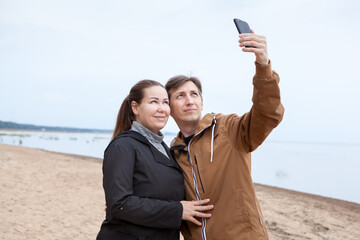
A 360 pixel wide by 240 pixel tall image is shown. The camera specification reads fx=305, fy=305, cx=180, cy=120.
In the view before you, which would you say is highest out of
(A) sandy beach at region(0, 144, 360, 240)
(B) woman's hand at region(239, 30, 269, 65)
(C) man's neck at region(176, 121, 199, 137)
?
(B) woman's hand at region(239, 30, 269, 65)

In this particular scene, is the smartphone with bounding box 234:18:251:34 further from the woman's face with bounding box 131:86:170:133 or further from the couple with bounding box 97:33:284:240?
the woman's face with bounding box 131:86:170:133

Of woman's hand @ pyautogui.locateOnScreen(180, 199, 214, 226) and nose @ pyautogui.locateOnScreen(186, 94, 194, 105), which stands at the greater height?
nose @ pyautogui.locateOnScreen(186, 94, 194, 105)

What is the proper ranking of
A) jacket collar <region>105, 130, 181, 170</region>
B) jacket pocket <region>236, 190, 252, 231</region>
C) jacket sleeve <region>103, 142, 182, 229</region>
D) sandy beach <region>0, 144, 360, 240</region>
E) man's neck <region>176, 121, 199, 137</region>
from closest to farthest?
jacket sleeve <region>103, 142, 182, 229</region>
jacket pocket <region>236, 190, 252, 231</region>
jacket collar <region>105, 130, 181, 170</region>
man's neck <region>176, 121, 199, 137</region>
sandy beach <region>0, 144, 360, 240</region>

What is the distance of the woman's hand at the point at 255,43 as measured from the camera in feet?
5.96

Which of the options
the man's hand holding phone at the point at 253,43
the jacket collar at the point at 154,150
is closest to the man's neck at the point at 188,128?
the jacket collar at the point at 154,150

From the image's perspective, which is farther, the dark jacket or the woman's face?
the woman's face

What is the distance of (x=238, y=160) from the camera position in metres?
2.17

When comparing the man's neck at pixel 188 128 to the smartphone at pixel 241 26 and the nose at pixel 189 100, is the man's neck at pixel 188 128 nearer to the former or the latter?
the nose at pixel 189 100

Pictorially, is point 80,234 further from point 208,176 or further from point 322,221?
point 322,221

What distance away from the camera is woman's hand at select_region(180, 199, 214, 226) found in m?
2.07

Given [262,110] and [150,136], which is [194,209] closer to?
[150,136]

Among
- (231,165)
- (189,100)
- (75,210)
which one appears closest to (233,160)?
(231,165)

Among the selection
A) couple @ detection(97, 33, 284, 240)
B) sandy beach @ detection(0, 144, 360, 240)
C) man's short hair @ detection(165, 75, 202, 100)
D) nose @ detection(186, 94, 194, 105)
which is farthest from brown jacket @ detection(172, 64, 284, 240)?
sandy beach @ detection(0, 144, 360, 240)

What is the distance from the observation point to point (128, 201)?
1.93m
